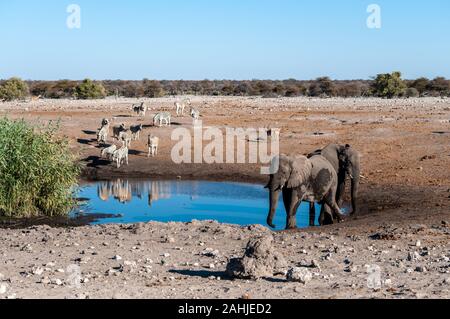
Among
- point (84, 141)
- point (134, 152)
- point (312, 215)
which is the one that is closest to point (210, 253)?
point (312, 215)

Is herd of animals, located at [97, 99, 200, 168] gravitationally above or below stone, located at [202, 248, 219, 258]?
above

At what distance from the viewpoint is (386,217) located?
609 inches

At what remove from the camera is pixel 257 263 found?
9734 millimetres

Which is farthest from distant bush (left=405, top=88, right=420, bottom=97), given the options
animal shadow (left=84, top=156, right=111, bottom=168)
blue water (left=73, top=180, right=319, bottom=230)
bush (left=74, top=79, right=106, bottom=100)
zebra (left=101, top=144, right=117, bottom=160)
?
blue water (left=73, top=180, right=319, bottom=230)

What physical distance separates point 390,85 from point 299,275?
2073 inches

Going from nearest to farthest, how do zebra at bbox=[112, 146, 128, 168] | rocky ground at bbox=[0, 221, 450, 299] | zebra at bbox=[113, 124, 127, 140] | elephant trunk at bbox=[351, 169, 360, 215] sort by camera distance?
rocky ground at bbox=[0, 221, 450, 299] → elephant trunk at bbox=[351, 169, 360, 215] → zebra at bbox=[112, 146, 128, 168] → zebra at bbox=[113, 124, 127, 140]

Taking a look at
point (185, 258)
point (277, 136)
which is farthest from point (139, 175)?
point (185, 258)

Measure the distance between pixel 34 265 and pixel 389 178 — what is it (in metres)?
13.9

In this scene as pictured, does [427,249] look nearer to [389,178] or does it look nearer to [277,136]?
[389,178]

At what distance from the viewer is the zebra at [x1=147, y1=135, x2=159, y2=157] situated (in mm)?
28456

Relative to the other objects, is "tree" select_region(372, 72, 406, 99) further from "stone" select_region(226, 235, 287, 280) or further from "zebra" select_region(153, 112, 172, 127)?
"stone" select_region(226, 235, 287, 280)

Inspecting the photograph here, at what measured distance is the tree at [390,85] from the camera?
59.9 metres

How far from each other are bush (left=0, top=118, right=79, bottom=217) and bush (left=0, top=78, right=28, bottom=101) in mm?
45393
